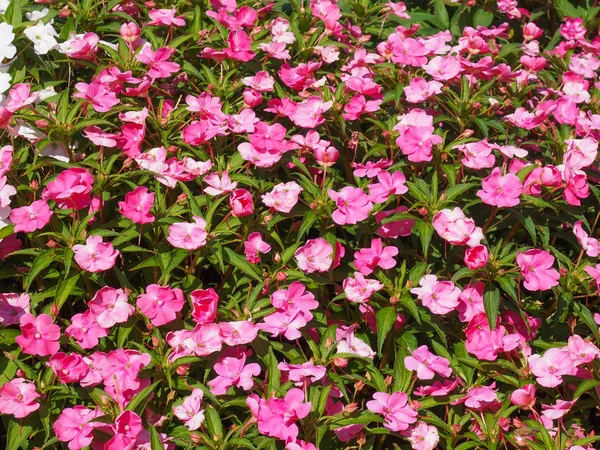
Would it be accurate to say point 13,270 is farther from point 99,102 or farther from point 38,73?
point 38,73

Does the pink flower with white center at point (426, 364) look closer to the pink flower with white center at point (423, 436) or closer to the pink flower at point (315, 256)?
the pink flower with white center at point (423, 436)

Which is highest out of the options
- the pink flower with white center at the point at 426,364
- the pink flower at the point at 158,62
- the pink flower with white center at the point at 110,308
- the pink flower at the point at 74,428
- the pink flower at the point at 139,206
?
the pink flower at the point at 158,62

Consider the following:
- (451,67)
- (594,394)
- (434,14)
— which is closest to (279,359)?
(594,394)

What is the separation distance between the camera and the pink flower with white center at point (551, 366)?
2973mm

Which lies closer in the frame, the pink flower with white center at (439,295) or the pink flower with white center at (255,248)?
the pink flower with white center at (439,295)

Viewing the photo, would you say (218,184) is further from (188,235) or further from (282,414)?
(282,414)

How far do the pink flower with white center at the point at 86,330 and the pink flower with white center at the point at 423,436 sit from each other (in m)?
1.14

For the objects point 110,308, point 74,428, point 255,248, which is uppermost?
point 255,248

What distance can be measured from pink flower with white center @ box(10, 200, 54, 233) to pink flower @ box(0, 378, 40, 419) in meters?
0.55

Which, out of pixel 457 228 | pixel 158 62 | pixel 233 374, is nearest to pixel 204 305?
pixel 233 374

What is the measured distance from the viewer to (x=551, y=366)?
301 centimetres

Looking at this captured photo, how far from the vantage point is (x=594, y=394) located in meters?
3.10

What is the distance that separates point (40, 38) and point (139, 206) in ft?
3.85

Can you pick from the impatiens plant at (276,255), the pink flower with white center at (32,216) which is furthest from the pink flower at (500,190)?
the pink flower with white center at (32,216)
